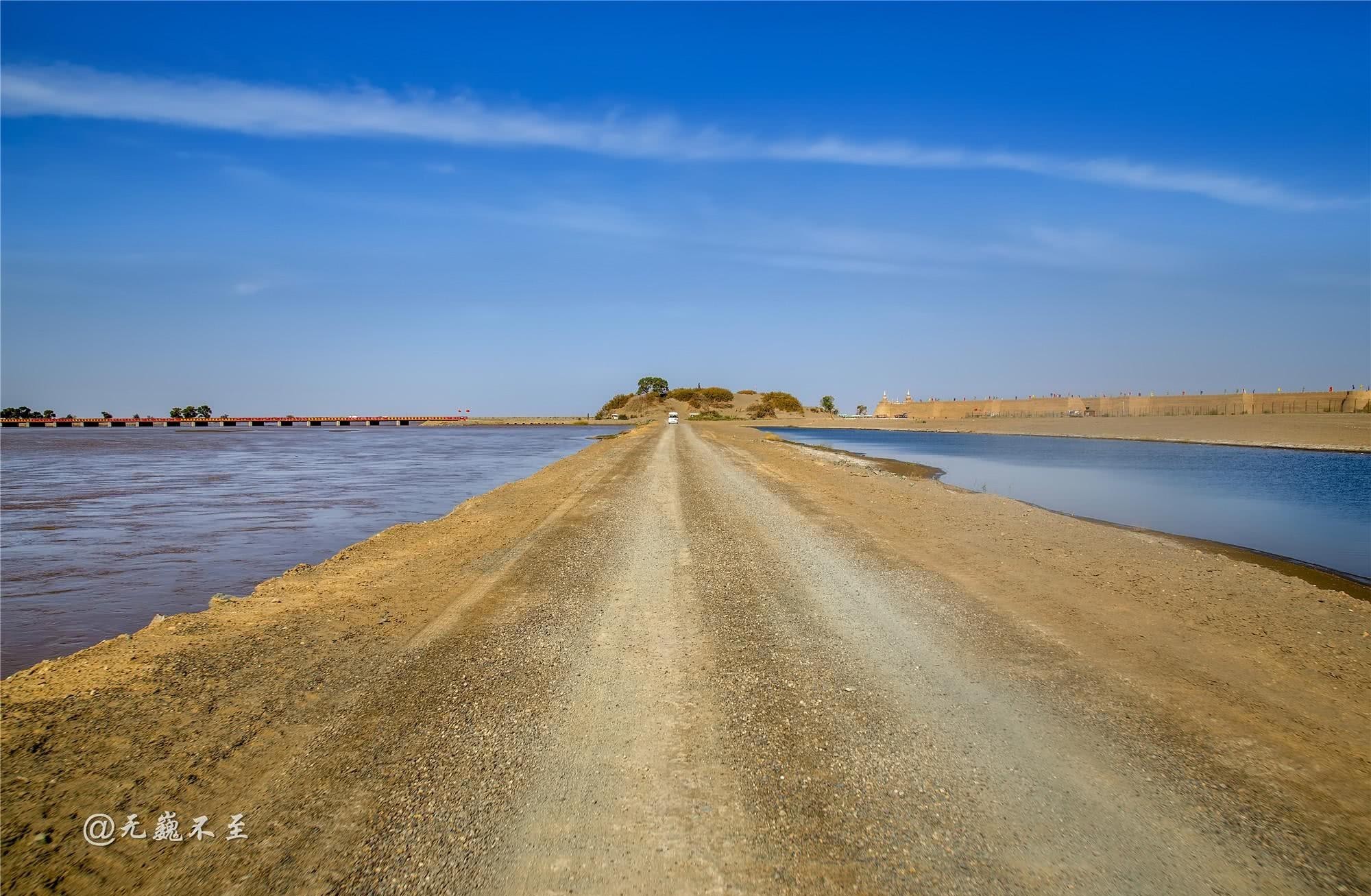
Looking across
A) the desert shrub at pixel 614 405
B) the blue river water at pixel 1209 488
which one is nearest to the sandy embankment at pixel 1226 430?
the blue river water at pixel 1209 488

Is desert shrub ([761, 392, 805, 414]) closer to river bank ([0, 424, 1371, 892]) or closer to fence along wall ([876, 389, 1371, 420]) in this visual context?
fence along wall ([876, 389, 1371, 420])

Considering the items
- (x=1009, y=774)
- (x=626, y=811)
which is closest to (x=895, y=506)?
(x=1009, y=774)

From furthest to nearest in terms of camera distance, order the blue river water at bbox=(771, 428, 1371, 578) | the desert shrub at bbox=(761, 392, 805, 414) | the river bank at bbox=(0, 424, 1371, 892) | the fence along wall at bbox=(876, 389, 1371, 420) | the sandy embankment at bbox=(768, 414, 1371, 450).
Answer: the desert shrub at bbox=(761, 392, 805, 414), the fence along wall at bbox=(876, 389, 1371, 420), the sandy embankment at bbox=(768, 414, 1371, 450), the blue river water at bbox=(771, 428, 1371, 578), the river bank at bbox=(0, 424, 1371, 892)

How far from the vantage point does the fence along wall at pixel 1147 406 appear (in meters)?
81.2

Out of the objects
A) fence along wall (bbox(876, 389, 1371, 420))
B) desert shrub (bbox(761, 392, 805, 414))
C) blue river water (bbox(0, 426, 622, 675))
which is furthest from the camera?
desert shrub (bbox(761, 392, 805, 414))

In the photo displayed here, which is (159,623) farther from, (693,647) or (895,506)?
(895,506)

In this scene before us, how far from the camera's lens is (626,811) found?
3.59 meters

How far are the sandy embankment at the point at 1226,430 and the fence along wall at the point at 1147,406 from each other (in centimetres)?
1348

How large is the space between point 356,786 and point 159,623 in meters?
4.76

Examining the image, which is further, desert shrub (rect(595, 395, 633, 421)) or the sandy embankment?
desert shrub (rect(595, 395, 633, 421))

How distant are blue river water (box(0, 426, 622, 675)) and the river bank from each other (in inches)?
68.7

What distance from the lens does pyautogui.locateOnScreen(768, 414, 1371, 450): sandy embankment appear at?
152 ft

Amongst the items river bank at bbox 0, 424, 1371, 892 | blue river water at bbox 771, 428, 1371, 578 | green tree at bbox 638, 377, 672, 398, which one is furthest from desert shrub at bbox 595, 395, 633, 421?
river bank at bbox 0, 424, 1371, 892

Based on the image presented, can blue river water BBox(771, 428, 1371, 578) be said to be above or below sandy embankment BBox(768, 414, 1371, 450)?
below
